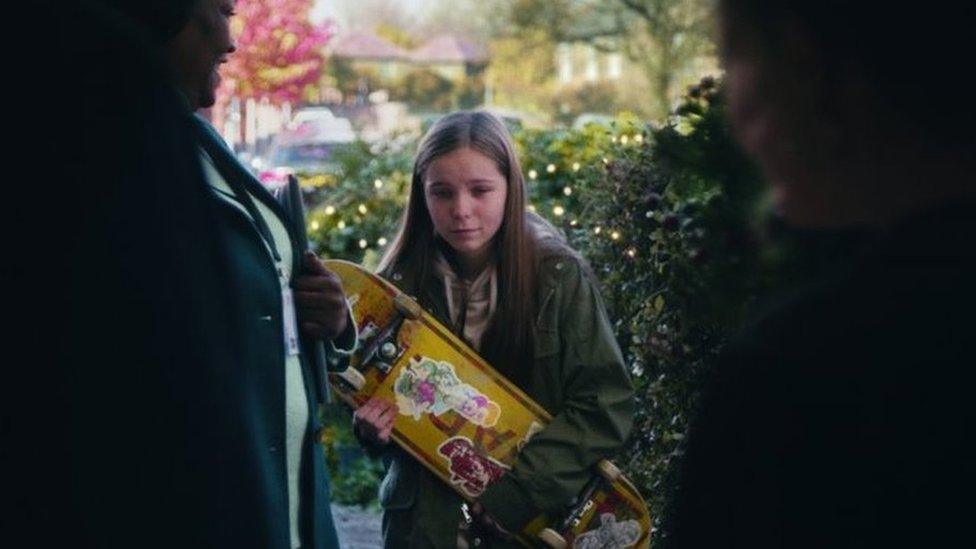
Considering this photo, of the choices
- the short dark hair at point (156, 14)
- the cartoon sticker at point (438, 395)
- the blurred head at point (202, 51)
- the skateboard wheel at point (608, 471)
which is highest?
the short dark hair at point (156, 14)

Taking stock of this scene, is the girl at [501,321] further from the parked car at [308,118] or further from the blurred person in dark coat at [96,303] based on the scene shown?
the parked car at [308,118]

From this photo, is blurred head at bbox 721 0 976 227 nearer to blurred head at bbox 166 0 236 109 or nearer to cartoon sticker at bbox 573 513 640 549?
blurred head at bbox 166 0 236 109

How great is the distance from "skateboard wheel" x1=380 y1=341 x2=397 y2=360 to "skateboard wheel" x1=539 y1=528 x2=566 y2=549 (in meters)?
0.56

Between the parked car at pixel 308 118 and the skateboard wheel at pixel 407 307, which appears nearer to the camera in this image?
the skateboard wheel at pixel 407 307

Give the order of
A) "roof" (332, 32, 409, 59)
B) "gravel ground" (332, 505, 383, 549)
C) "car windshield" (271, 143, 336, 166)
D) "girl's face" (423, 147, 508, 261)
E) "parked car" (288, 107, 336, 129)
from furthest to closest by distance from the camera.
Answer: "roof" (332, 32, 409, 59) < "parked car" (288, 107, 336, 129) < "car windshield" (271, 143, 336, 166) < "gravel ground" (332, 505, 383, 549) < "girl's face" (423, 147, 508, 261)

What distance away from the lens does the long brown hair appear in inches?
170

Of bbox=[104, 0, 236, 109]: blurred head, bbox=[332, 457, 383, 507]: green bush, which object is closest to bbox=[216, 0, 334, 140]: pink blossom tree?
bbox=[332, 457, 383, 507]: green bush

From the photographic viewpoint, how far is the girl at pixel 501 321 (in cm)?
418

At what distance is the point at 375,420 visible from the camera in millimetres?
4227

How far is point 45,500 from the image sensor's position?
2.01m

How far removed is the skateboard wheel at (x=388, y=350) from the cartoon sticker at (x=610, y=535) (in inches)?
24.9

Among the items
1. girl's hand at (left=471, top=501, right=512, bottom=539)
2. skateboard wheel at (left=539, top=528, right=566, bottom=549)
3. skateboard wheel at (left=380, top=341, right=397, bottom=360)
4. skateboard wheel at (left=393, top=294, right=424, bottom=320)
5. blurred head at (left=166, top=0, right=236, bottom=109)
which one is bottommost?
skateboard wheel at (left=539, top=528, right=566, bottom=549)

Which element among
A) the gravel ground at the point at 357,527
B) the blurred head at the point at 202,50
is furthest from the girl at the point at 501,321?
the gravel ground at the point at 357,527

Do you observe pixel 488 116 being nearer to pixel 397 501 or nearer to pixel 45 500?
pixel 397 501
